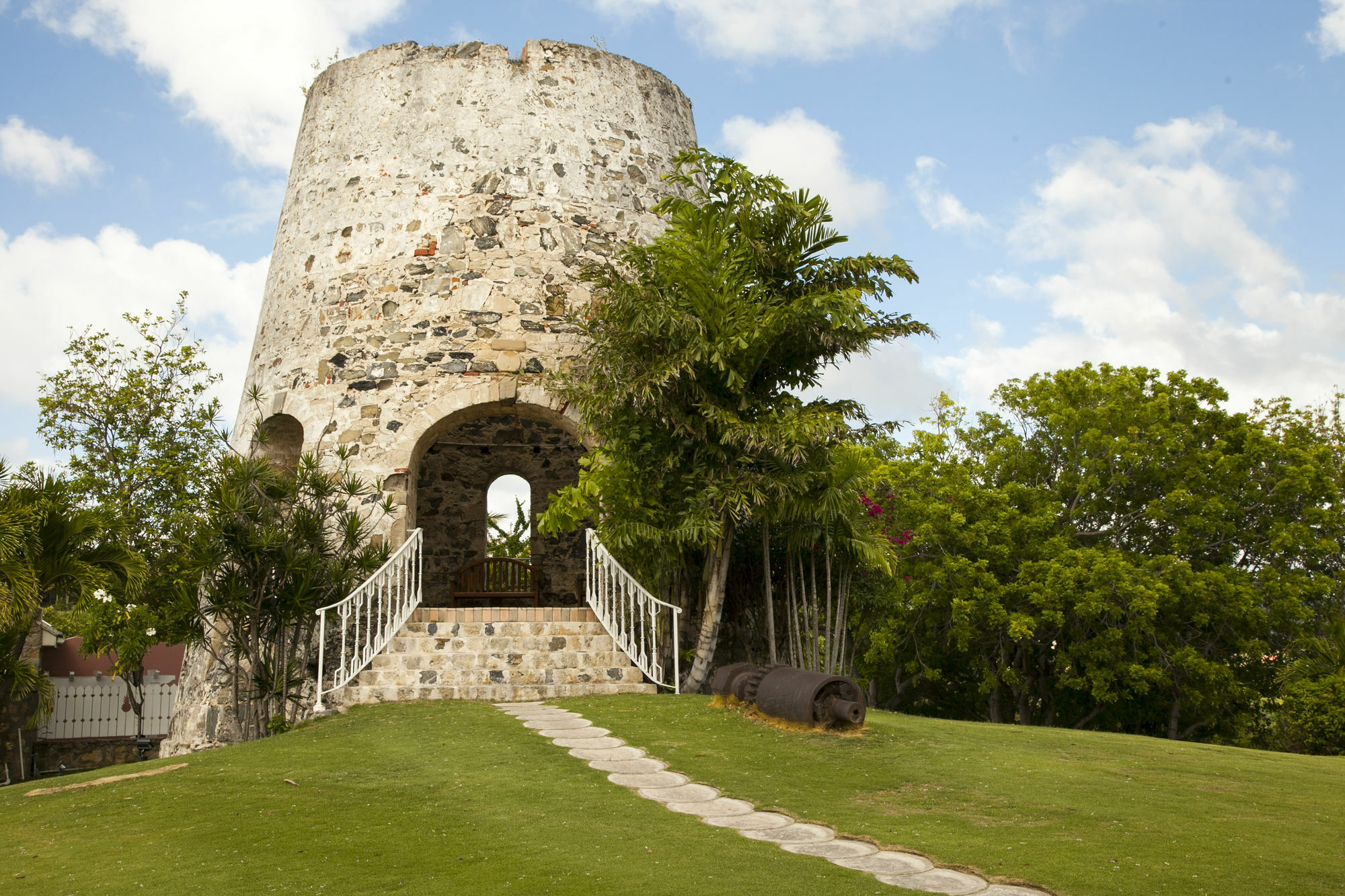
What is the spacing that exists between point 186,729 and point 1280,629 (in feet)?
47.7

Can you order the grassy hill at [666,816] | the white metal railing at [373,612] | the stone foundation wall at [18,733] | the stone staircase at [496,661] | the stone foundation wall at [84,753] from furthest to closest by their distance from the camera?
1. the stone foundation wall at [84,753]
2. the stone foundation wall at [18,733]
3. the stone staircase at [496,661]
4. the white metal railing at [373,612]
5. the grassy hill at [666,816]

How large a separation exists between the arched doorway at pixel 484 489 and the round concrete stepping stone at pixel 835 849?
10920mm

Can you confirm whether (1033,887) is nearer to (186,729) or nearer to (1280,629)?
(186,729)

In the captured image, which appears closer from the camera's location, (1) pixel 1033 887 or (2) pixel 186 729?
(1) pixel 1033 887

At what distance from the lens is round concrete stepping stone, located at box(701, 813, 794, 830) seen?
461cm

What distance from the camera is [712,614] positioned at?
9.08 metres

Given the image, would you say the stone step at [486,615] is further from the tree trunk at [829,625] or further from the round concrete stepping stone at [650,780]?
the round concrete stepping stone at [650,780]

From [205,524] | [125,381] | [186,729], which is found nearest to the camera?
[205,524]

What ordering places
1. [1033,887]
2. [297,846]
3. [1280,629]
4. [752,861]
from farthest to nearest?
[1280,629]
[297,846]
[752,861]
[1033,887]

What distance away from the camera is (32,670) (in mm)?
8727

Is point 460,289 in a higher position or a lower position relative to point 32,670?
higher

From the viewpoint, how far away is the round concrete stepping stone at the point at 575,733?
6.81m

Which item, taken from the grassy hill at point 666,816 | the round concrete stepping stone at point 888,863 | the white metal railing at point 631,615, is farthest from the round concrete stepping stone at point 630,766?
the white metal railing at point 631,615

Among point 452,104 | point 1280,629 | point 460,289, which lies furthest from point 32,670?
point 1280,629
